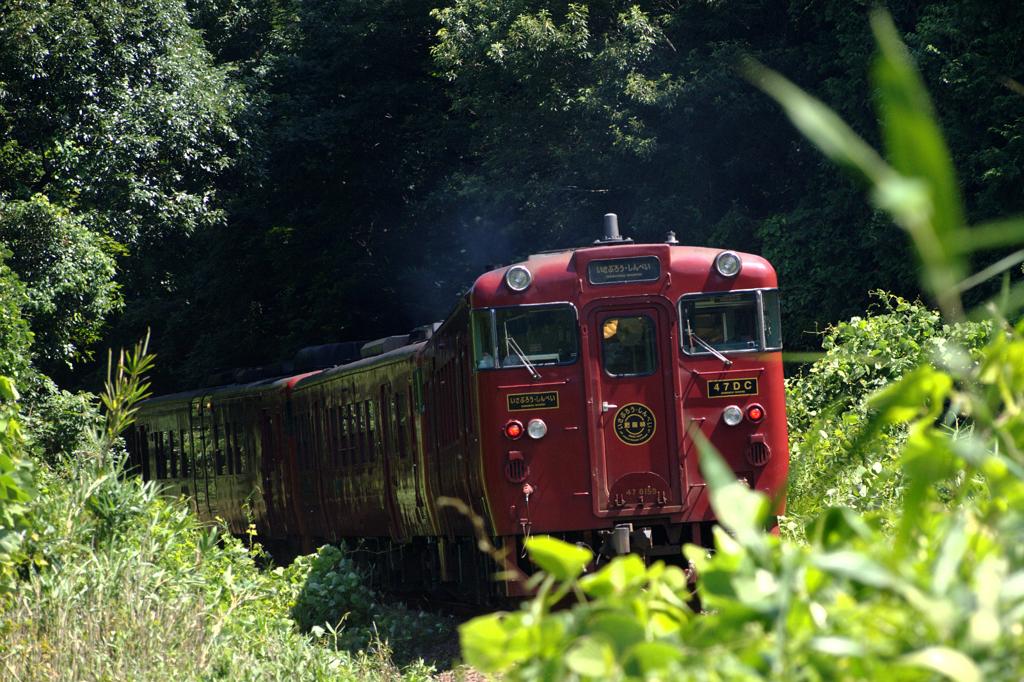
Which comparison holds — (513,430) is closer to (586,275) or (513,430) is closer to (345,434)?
(586,275)

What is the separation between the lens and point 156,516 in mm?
6012

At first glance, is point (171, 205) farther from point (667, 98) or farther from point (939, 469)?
point (939, 469)

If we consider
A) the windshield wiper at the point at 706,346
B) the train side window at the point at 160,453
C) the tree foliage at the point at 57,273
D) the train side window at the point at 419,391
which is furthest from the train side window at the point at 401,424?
the train side window at the point at 160,453

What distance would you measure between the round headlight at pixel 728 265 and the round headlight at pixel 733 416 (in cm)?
109

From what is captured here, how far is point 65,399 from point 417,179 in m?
13.9

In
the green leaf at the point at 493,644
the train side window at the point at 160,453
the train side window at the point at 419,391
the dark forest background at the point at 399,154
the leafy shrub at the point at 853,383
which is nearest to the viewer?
the green leaf at the point at 493,644

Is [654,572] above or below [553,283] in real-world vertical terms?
below

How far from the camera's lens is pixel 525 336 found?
9.09 metres

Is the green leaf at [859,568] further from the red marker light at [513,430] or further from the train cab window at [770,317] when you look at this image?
the train cab window at [770,317]

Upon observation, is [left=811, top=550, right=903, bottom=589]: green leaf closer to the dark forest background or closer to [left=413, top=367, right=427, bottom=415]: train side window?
[left=413, top=367, right=427, bottom=415]: train side window

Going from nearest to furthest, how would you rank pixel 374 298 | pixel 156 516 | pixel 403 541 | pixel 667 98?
pixel 156 516 < pixel 403 541 < pixel 667 98 < pixel 374 298

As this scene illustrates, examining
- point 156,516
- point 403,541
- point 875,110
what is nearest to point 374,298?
point 875,110

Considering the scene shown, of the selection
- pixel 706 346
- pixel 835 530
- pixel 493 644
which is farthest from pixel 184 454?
pixel 835 530

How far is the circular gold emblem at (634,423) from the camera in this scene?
29.6ft
